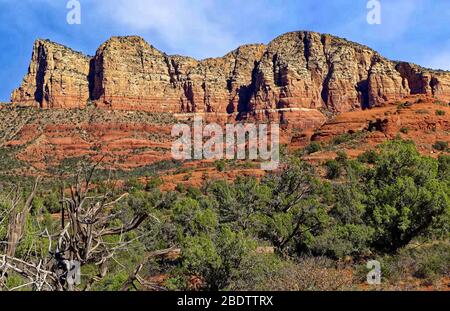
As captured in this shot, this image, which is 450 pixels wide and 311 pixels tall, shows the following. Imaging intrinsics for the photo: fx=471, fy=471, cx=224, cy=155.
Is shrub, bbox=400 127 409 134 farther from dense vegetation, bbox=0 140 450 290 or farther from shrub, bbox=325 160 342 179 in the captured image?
dense vegetation, bbox=0 140 450 290

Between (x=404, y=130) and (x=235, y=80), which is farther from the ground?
(x=235, y=80)

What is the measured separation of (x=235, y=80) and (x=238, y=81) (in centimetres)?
93

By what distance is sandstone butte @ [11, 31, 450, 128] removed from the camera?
117812 millimetres

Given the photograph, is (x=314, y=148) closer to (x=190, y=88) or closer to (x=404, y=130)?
(x=404, y=130)

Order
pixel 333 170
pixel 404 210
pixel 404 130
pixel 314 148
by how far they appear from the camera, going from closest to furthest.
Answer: pixel 404 210 < pixel 333 170 < pixel 404 130 < pixel 314 148

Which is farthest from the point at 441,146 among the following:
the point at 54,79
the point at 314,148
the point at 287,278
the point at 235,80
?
the point at 54,79

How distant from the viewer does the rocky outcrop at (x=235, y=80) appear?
388ft

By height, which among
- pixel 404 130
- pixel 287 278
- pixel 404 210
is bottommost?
pixel 287 278

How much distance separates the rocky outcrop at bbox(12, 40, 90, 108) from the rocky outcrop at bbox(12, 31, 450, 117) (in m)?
0.24

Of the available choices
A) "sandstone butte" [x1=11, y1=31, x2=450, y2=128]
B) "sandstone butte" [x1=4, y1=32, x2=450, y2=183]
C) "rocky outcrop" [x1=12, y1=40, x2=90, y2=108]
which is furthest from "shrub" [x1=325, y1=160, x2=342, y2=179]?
"rocky outcrop" [x1=12, y1=40, x2=90, y2=108]

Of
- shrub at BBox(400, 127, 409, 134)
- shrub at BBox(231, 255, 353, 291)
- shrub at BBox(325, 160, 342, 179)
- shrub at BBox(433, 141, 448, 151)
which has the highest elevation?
shrub at BBox(400, 127, 409, 134)

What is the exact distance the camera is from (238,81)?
13600 cm

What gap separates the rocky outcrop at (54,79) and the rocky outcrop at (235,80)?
24 centimetres
